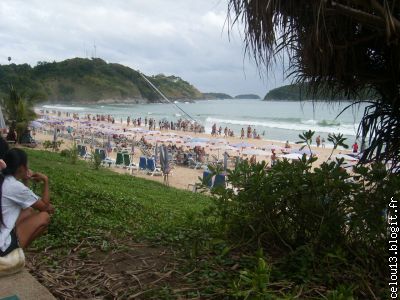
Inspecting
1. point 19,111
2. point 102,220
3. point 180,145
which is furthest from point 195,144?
point 102,220

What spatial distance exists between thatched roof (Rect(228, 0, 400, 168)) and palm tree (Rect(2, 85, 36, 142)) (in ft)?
54.0

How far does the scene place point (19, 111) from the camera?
17.3 metres

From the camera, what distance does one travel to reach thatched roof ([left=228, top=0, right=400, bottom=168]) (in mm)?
1849

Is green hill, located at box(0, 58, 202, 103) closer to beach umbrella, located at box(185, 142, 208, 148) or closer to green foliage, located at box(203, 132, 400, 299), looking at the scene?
beach umbrella, located at box(185, 142, 208, 148)

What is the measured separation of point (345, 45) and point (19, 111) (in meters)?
17.3

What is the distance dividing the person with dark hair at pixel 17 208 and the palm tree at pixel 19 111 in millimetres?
15512

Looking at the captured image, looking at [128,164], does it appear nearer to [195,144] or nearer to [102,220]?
[195,144]

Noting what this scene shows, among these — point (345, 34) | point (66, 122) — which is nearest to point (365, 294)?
point (345, 34)

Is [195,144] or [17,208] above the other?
[17,208]

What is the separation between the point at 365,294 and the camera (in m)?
1.94

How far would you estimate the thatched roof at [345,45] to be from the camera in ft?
6.07

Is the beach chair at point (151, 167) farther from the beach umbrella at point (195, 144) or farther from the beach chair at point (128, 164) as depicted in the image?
the beach umbrella at point (195, 144)

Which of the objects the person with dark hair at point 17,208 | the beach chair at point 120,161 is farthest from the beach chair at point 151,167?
the person with dark hair at point 17,208

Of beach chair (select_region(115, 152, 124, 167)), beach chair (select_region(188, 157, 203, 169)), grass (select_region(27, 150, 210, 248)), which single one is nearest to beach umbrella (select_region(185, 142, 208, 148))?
beach chair (select_region(188, 157, 203, 169))
